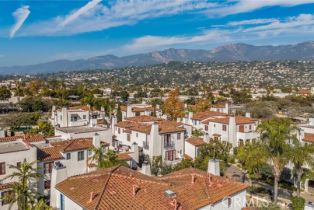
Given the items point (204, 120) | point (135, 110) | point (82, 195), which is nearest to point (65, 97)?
point (135, 110)

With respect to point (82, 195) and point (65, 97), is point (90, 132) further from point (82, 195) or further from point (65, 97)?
point (65, 97)

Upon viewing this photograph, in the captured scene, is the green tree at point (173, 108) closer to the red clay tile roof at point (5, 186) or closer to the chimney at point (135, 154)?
the chimney at point (135, 154)

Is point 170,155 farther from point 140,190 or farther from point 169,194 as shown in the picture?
point 169,194

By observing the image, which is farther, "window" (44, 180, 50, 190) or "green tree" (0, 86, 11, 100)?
"green tree" (0, 86, 11, 100)

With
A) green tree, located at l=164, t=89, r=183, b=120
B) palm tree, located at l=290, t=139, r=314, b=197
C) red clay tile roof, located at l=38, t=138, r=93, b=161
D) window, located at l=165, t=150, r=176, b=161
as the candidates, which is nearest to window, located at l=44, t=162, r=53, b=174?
red clay tile roof, located at l=38, t=138, r=93, b=161

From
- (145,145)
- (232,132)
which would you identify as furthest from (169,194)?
(232,132)

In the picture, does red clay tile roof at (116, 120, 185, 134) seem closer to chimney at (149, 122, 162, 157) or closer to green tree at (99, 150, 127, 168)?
chimney at (149, 122, 162, 157)

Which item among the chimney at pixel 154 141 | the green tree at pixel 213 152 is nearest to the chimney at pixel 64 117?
the chimney at pixel 154 141
